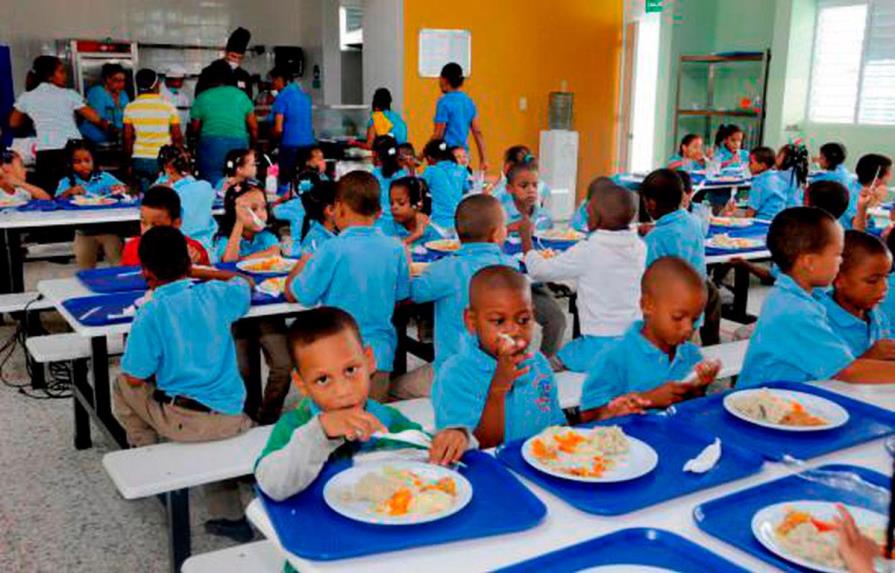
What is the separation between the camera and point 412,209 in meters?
4.75

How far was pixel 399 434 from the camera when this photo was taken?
5.67ft

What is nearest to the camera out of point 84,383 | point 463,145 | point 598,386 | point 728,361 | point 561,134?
point 598,386

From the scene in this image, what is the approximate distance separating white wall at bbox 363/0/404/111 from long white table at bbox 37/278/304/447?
6.58 m

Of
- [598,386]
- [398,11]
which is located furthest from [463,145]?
[598,386]

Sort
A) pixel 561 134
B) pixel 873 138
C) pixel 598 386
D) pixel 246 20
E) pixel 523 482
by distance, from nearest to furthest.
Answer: pixel 523 482 → pixel 598 386 → pixel 873 138 → pixel 561 134 → pixel 246 20

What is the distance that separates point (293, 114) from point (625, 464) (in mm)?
6825

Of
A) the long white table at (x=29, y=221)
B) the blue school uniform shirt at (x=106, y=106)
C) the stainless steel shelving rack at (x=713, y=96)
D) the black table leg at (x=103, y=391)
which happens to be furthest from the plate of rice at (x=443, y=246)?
the stainless steel shelving rack at (x=713, y=96)

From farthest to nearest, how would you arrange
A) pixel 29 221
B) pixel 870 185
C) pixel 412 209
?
pixel 870 185
pixel 29 221
pixel 412 209

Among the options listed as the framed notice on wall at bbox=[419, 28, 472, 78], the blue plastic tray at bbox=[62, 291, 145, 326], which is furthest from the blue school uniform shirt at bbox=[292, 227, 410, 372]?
the framed notice on wall at bbox=[419, 28, 472, 78]

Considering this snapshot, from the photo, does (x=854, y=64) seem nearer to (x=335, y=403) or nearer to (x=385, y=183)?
(x=385, y=183)

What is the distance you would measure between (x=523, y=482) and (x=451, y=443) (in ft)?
0.54

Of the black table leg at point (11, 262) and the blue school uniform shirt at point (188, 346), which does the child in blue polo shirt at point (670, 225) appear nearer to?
the blue school uniform shirt at point (188, 346)

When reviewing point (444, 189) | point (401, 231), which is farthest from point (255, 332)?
point (444, 189)

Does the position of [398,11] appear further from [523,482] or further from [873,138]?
[523,482]
